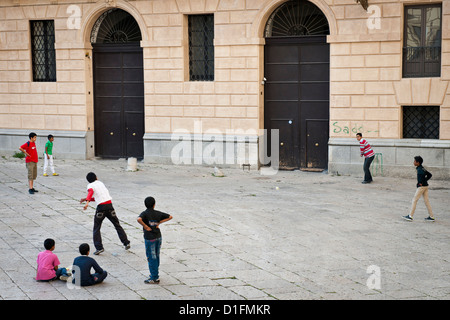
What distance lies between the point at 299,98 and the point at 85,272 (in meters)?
13.2

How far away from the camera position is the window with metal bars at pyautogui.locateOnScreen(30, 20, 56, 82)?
24750 millimetres

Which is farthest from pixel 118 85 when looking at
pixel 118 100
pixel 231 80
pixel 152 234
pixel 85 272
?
pixel 85 272

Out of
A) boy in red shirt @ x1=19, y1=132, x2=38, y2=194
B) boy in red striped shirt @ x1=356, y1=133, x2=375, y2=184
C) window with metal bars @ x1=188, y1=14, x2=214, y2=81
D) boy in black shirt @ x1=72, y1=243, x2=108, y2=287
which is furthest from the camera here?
window with metal bars @ x1=188, y1=14, x2=214, y2=81

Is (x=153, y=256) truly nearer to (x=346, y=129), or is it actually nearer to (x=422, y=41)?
(x=346, y=129)

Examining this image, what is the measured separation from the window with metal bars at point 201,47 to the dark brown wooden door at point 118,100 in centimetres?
205

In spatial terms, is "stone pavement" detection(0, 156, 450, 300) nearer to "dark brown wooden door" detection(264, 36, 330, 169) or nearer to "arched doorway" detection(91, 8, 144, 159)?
"dark brown wooden door" detection(264, 36, 330, 169)

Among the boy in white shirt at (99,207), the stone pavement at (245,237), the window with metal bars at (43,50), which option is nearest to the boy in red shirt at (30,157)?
the stone pavement at (245,237)

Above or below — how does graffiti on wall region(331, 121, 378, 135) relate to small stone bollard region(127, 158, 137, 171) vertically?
above

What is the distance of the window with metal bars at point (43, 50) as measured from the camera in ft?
81.2

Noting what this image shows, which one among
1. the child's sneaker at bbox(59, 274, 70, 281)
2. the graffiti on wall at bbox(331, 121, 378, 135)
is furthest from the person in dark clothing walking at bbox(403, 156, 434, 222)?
the child's sneaker at bbox(59, 274, 70, 281)

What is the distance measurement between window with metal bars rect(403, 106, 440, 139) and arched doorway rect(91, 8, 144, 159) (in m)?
9.24

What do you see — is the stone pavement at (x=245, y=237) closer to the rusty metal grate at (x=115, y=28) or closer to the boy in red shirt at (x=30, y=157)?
the boy in red shirt at (x=30, y=157)

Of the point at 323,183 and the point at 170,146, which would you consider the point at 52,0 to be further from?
the point at 323,183

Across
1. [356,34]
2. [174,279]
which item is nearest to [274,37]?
[356,34]
